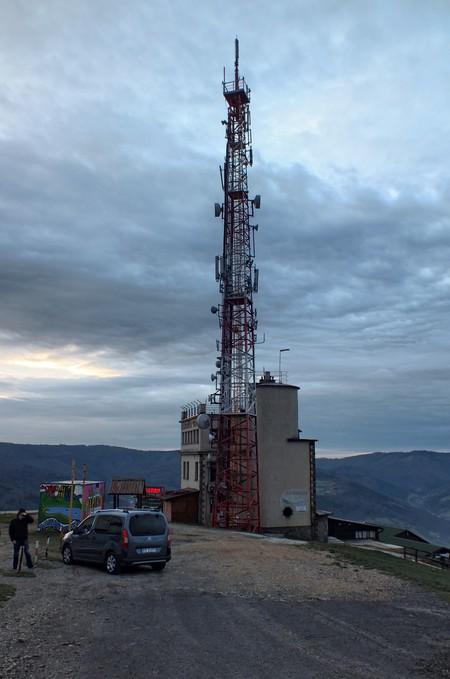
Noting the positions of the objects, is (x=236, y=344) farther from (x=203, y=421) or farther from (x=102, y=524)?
(x=102, y=524)

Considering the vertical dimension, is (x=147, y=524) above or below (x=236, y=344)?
below

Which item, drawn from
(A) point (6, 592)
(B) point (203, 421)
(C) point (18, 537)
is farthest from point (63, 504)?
(B) point (203, 421)

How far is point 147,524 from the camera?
16766 millimetres

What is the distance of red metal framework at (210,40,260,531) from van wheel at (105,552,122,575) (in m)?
25.6

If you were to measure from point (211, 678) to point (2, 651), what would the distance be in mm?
3470

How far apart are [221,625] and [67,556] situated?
9.04 metres

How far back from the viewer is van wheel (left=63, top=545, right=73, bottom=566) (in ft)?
59.5

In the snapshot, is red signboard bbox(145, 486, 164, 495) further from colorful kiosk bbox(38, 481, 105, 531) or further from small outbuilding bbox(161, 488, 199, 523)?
colorful kiosk bbox(38, 481, 105, 531)

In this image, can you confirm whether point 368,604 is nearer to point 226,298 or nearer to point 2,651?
point 2,651

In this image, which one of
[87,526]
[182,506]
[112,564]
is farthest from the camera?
[182,506]

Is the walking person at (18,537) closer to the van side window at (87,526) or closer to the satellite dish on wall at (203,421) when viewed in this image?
the van side window at (87,526)

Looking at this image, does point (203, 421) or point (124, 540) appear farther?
point (203, 421)

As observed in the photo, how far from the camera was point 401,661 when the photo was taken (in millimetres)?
8984

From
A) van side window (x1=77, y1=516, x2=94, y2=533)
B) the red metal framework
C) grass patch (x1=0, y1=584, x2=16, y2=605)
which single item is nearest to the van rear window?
van side window (x1=77, y1=516, x2=94, y2=533)
